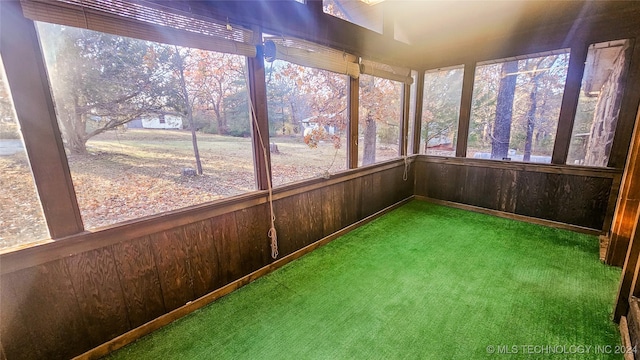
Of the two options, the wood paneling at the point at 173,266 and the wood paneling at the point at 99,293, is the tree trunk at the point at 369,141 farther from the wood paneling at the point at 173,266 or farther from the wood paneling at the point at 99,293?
the wood paneling at the point at 99,293

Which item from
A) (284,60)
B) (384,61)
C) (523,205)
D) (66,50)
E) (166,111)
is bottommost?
(523,205)

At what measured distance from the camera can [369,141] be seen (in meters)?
3.63

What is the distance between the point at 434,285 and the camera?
228 cm

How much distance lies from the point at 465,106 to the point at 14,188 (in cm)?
461

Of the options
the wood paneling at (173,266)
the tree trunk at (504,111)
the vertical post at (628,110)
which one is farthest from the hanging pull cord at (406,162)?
the wood paneling at (173,266)

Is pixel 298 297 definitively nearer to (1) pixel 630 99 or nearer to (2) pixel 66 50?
(2) pixel 66 50

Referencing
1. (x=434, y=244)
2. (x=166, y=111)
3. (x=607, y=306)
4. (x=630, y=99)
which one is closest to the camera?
(x=166, y=111)

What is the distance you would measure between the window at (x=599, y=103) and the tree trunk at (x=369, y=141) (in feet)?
7.65

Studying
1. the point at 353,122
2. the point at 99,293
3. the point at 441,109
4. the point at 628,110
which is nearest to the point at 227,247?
the point at 99,293

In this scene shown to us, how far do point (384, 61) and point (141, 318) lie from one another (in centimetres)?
364

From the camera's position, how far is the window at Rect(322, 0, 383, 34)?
2.87 meters

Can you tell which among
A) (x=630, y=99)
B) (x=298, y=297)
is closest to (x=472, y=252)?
Result: (x=298, y=297)

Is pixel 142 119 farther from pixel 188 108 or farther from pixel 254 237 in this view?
pixel 254 237

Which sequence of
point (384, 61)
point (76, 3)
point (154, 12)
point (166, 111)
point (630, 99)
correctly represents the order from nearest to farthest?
point (76, 3)
point (154, 12)
point (166, 111)
point (630, 99)
point (384, 61)
